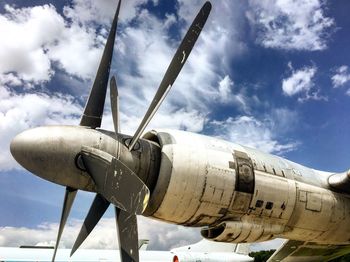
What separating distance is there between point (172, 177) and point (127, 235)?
5.18 feet

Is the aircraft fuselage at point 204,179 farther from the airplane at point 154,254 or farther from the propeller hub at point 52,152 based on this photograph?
the airplane at point 154,254

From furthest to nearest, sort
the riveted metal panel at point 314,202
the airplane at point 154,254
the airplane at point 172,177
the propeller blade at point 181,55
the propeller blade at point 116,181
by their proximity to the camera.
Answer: the airplane at point 154,254 < the riveted metal panel at point 314,202 < the propeller blade at point 181,55 < the airplane at point 172,177 < the propeller blade at point 116,181

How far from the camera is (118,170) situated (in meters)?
8.06

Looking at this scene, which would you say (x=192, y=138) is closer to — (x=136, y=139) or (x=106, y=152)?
(x=136, y=139)

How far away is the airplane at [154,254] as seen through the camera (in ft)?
100

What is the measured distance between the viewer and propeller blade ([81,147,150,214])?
773cm

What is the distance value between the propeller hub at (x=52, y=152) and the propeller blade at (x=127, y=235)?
3.73 ft

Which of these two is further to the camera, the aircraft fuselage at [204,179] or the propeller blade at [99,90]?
the propeller blade at [99,90]

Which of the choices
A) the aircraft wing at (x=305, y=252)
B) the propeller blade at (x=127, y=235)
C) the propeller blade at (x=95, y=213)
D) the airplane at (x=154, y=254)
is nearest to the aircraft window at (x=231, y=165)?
the propeller blade at (x=127, y=235)

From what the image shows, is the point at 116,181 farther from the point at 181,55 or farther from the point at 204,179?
the point at 181,55

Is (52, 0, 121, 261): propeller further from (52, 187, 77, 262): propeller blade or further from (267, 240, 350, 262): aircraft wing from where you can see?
(267, 240, 350, 262): aircraft wing

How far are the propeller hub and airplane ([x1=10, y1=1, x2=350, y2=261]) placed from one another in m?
0.02

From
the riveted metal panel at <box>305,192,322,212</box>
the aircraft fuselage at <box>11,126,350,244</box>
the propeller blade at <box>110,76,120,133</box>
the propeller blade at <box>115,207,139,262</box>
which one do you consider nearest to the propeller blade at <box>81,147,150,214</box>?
the aircraft fuselage at <box>11,126,350,244</box>

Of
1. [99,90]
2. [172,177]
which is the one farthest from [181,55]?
[172,177]
